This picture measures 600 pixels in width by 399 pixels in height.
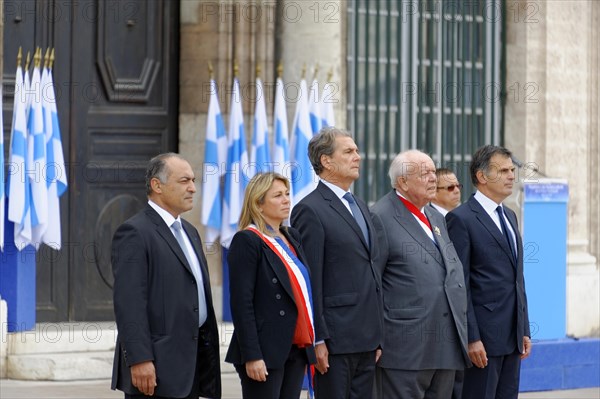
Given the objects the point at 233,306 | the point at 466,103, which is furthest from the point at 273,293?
the point at 466,103

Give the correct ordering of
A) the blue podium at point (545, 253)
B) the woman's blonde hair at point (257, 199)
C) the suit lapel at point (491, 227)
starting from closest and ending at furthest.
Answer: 1. the woman's blonde hair at point (257, 199)
2. the suit lapel at point (491, 227)
3. the blue podium at point (545, 253)

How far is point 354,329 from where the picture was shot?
7.84 m

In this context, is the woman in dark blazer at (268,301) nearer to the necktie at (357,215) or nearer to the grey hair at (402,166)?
the necktie at (357,215)

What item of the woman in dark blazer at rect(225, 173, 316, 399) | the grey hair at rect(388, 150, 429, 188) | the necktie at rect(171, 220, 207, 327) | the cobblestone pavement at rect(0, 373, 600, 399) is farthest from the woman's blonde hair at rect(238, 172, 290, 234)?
the cobblestone pavement at rect(0, 373, 600, 399)

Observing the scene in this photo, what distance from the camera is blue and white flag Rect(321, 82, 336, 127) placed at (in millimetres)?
12984

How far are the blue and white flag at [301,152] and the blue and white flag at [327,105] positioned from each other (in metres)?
0.18

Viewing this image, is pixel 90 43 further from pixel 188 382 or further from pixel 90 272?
pixel 188 382

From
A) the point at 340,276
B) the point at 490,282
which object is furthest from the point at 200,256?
the point at 490,282

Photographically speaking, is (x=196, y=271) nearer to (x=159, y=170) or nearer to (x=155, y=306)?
(x=155, y=306)

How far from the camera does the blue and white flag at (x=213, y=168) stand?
12.5 m

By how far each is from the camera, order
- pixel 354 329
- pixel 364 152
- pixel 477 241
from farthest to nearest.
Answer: pixel 364 152 < pixel 477 241 < pixel 354 329

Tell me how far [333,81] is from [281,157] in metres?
1.03

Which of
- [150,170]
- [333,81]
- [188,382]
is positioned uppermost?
[333,81]

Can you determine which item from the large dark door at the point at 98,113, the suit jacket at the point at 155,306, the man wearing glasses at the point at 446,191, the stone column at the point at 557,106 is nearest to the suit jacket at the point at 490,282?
the man wearing glasses at the point at 446,191
